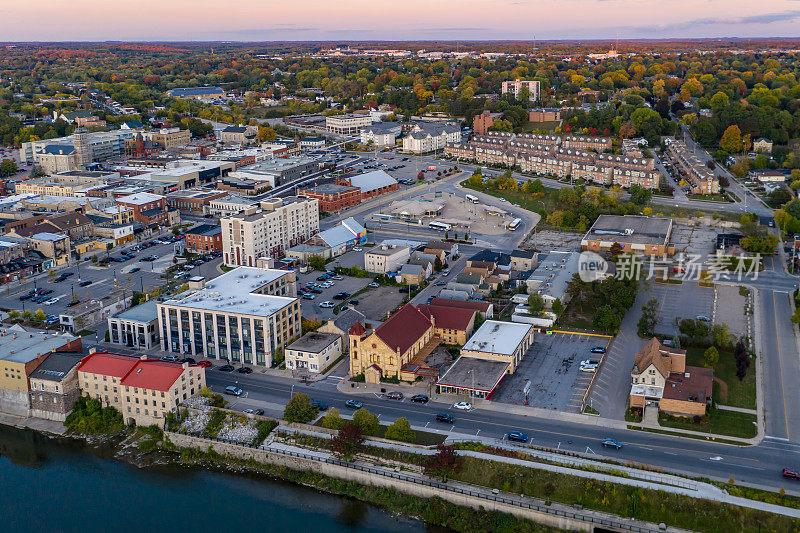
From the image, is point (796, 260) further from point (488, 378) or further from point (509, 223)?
point (488, 378)

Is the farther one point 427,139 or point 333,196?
point 427,139

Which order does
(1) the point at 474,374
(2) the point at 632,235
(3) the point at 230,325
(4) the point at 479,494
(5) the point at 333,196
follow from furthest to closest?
1. (5) the point at 333,196
2. (2) the point at 632,235
3. (3) the point at 230,325
4. (1) the point at 474,374
5. (4) the point at 479,494

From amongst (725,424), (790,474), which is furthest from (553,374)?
(790,474)

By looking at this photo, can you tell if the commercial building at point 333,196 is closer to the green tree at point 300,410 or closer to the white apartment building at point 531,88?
the green tree at point 300,410

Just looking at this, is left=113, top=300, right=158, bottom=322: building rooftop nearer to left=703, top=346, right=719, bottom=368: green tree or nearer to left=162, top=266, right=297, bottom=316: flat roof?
left=162, top=266, right=297, bottom=316: flat roof

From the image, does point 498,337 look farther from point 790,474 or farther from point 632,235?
point 632,235

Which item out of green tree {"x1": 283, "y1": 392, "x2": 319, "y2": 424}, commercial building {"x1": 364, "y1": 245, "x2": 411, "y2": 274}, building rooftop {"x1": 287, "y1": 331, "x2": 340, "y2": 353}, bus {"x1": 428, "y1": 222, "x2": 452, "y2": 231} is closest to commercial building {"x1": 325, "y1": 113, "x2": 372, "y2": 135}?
bus {"x1": 428, "y1": 222, "x2": 452, "y2": 231}

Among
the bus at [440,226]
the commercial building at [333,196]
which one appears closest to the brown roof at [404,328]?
the bus at [440,226]
